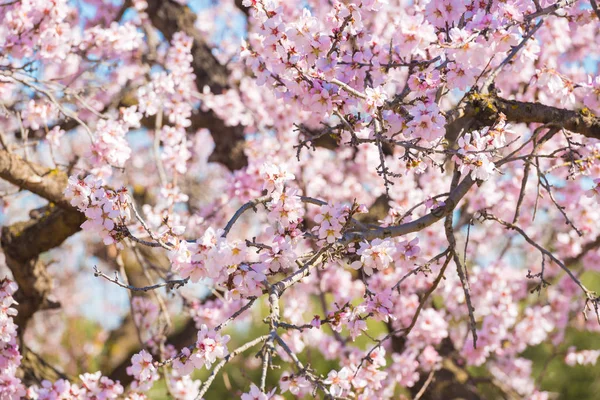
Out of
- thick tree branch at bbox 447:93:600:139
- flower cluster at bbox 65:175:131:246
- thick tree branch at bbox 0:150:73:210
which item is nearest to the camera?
flower cluster at bbox 65:175:131:246

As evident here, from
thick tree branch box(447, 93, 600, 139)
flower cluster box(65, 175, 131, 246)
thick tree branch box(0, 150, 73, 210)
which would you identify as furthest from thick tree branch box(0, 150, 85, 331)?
thick tree branch box(447, 93, 600, 139)

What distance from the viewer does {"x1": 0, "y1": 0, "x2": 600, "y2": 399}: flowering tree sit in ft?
6.57

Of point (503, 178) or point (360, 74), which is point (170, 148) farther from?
point (503, 178)

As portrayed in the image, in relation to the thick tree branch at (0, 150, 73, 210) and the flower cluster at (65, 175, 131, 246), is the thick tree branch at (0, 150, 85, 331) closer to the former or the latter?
the thick tree branch at (0, 150, 73, 210)

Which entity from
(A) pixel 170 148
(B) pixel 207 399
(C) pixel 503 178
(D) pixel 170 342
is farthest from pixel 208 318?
(B) pixel 207 399

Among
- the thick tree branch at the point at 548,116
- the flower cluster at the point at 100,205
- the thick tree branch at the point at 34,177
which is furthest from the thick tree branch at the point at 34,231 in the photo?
the thick tree branch at the point at 548,116

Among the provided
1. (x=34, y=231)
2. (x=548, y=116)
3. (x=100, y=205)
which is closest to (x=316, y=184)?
(x=34, y=231)

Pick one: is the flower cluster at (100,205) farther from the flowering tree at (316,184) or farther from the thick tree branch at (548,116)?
the thick tree branch at (548,116)

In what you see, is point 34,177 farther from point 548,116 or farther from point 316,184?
point 548,116

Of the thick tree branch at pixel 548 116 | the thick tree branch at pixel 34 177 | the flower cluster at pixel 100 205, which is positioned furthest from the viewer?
the thick tree branch at pixel 34 177

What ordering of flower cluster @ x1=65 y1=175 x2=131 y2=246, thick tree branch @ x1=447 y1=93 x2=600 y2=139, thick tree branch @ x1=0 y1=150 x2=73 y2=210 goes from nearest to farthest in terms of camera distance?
flower cluster @ x1=65 y1=175 x2=131 y2=246, thick tree branch @ x1=447 y1=93 x2=600 y2=139, thick tree branch @ x1=0 y1=150 x2=73 y2=210

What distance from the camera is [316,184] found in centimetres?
430

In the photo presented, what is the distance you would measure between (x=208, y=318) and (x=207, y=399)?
3.37 meters

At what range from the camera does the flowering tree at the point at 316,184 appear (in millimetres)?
2002
